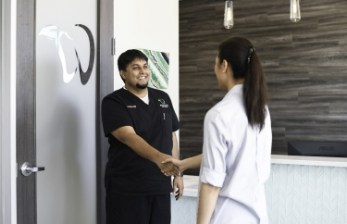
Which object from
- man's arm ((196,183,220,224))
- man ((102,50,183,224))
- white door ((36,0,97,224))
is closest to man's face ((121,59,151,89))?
man ((102,50,183,224))

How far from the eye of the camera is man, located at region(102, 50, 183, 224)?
2.37m

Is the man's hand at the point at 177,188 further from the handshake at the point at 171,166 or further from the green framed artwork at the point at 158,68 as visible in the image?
the green framed artwork at the point at 158,68

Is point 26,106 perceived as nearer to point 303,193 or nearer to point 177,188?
point 177,188

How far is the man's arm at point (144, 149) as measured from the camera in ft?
7.43

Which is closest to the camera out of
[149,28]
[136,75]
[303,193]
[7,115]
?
[7,115]

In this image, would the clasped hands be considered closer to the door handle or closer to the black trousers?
the black trousers

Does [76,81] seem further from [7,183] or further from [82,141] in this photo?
[7,183]

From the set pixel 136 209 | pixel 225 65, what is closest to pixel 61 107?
pixel 136 209

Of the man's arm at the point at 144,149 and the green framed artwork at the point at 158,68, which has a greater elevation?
the green framed artwork at the point at 158,68

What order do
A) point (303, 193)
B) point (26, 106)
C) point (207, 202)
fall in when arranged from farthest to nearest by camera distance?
point (303, 193)
point (26, 106)
point (207, 202)

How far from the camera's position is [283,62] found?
15.3 feet

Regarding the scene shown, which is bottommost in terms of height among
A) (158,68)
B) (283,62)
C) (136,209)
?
(136,209)

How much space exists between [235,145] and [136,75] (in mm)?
1066

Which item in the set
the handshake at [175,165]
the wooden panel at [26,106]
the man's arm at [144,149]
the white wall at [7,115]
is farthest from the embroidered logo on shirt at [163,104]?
the white wall at [7,115]
